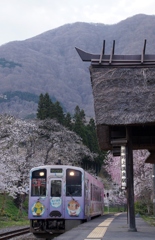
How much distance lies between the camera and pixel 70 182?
15656mm

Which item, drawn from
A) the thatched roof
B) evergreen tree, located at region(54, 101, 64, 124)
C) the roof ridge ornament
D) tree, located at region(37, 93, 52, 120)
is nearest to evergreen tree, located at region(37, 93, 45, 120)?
tree, located at region(37, 93, 52, 120)

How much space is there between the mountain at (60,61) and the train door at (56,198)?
115m

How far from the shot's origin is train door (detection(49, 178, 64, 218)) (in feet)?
49.8

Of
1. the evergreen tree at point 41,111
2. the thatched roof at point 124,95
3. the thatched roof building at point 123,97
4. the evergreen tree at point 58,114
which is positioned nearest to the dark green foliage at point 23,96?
the evergreen tree at point 58,114

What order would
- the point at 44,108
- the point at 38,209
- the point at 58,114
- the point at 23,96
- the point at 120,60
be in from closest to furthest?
1. the point at 120,60
2. the point at 38,209
3. the point at 44,108
4. the point at 58,114
5. the point at 23,96

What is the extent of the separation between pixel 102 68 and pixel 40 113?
32998mm

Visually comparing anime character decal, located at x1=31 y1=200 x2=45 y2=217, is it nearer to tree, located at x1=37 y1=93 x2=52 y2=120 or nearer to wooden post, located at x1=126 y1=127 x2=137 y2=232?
wooden post, located at x1=126 y1=127 x2=137 y2=232

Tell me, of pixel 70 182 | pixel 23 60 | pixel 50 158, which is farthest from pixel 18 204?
pixel 23 60

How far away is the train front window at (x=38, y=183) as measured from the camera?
609 inches

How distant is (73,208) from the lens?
15359 millimetres

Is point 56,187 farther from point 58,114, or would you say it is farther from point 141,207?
point 58,114

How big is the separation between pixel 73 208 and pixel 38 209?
1264 mm

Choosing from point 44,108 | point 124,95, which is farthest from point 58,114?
point 124,95

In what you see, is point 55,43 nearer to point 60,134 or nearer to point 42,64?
point 42,64
